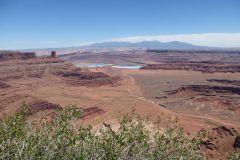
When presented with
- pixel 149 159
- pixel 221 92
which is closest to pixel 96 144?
pixel 149 159

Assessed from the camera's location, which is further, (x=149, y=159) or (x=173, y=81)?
(x=173, y=81)

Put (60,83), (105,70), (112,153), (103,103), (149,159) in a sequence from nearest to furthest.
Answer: (112,153) < (149,159) < (103,103) < (60,83) < (105,70)

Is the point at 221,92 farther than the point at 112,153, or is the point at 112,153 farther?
the point at 221,92

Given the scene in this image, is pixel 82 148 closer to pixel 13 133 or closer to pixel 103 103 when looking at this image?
pixel 13 133

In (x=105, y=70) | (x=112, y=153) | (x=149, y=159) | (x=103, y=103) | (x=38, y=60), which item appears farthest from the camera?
(x=105, y=70)

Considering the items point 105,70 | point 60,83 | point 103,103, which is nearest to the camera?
point 103,103

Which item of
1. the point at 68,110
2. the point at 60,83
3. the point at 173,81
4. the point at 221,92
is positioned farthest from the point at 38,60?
the point at 68,110

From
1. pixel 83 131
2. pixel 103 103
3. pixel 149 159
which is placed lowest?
pixel 103 103

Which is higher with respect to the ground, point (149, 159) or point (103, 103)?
point (149, 159)

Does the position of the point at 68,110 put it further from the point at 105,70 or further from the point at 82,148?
the point at 105,70
